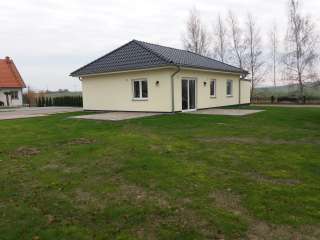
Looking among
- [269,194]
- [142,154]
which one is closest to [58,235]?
[269,194]

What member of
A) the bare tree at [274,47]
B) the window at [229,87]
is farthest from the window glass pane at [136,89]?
the bare tree at [274,47]

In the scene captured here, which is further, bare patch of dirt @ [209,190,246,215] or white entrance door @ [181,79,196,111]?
white entrance door @ [181,79,196,111]

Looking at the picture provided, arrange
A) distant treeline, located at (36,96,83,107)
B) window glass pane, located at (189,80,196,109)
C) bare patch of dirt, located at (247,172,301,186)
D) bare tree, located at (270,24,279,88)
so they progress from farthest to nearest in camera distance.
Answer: bare tree, located at (270,24,279,88) → distant treeline, located at (36,96,83,107) → window glass pane, located at (189,80,196,109) → bare patch of dirt, located at (247,172,301,186)

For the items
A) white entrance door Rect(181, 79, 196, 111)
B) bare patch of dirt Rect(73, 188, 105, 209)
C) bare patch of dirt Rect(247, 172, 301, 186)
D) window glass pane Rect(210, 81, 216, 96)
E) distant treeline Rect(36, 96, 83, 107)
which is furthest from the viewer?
distant treeline Rect(36, 96, 83, 107)

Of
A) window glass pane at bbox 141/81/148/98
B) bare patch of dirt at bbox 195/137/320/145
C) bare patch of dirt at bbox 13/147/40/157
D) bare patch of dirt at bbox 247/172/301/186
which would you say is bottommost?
bare patch of dirt at bbox 247/172/301/186

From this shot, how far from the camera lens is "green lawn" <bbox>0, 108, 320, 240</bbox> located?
128 inches

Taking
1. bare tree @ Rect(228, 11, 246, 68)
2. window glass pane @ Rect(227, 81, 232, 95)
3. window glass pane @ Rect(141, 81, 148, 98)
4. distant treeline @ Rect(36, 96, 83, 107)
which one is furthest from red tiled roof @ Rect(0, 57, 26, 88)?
window glass pane @ Rect(227, 81, 232, 95)

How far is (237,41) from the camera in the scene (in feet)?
117

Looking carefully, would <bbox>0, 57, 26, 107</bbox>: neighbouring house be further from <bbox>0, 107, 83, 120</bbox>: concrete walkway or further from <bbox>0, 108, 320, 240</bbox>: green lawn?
<bbox>0, 108, 320, 240</bbox>: green lawn

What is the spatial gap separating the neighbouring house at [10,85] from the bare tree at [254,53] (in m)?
27.4

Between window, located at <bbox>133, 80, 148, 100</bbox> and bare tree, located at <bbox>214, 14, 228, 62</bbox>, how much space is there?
22080 millimetres

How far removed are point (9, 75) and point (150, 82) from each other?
91.7 ft

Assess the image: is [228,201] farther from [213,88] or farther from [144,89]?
[213,88]

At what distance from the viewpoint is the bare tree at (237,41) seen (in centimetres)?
3544
